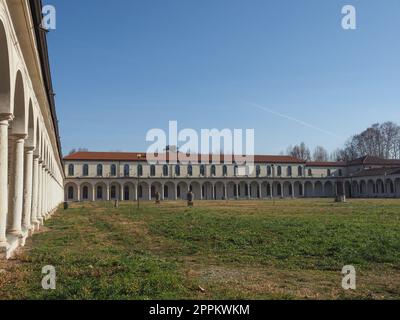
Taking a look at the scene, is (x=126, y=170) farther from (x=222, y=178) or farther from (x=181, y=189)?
(x=222, y=178)

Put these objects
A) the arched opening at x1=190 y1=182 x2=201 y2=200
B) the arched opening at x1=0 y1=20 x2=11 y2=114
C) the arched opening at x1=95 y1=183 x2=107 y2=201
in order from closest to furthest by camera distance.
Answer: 1. the arched opening at x1=0 y1=20 x2=11 y2=114
2. the arched opening at x1=95 y1=183 x2=107 y2=201
3. the arched opening at x1=190 y1=182 x2=201 y2=200

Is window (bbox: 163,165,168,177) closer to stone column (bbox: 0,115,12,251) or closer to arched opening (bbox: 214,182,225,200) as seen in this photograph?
arched opening (bbox: 214,182,225,200)

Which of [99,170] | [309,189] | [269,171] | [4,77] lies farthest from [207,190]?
[4,77]

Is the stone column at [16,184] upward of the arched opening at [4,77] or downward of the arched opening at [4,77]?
A: downward

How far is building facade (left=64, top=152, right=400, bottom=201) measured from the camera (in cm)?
7162

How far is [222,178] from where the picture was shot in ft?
256

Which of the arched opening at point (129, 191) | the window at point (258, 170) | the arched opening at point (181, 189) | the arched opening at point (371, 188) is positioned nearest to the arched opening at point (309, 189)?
the window at point (258, 170)

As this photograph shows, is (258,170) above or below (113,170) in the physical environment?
above

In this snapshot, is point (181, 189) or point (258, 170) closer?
point (181, 189)

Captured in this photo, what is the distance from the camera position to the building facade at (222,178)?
235ft

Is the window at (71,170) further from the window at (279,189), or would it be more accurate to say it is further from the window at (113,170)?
the window at (279,189)

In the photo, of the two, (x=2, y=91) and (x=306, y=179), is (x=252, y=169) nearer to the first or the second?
(x=306, y=179)

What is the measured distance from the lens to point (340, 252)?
979cm

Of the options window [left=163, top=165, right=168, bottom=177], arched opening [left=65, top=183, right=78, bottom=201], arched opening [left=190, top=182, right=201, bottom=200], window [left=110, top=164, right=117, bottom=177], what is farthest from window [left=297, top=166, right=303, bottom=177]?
arched opening [left=65, top=183, right=78, bottom=201]
